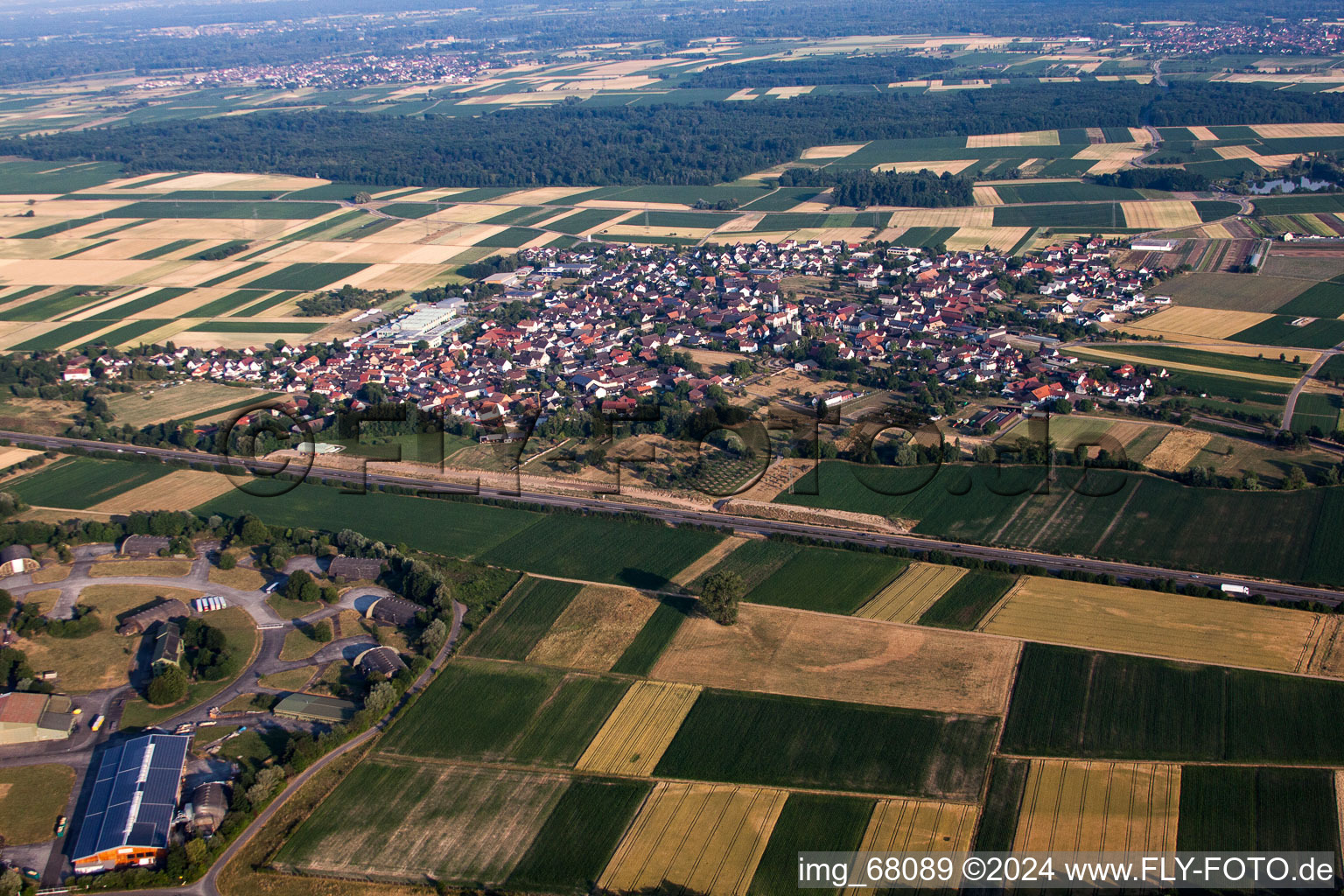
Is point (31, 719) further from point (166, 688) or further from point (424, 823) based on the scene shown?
point (424, 823)

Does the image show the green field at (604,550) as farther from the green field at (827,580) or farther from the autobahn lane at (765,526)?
the green field at (827,580)

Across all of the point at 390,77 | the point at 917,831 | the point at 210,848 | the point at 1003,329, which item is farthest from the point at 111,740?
the point at 390,77

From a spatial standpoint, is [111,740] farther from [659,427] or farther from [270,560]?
[659,427]

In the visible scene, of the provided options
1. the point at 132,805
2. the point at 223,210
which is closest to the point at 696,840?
the point at 132,805

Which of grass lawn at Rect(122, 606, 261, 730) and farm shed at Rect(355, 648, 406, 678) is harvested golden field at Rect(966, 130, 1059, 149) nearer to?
farm shed at Rect(355, 648, 406, 678)

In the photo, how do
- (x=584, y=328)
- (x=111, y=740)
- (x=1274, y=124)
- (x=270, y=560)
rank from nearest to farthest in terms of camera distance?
1. (x=111, y=740)
2. (x=270, y=560)
3. (x=584, y=328)
4. (x=1274, y=124)

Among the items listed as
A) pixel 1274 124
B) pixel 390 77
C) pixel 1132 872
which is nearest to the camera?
pixel 1132 872
